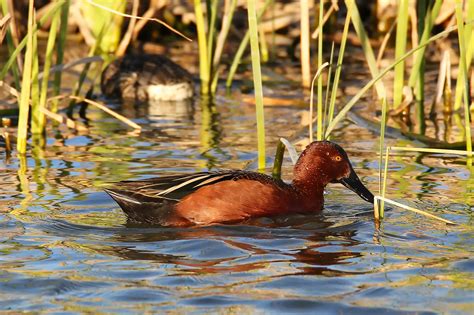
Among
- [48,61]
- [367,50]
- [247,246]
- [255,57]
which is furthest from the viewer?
[48,61]

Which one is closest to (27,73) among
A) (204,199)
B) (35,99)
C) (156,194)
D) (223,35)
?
(35,99)

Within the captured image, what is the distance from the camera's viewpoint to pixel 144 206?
23.5 feet

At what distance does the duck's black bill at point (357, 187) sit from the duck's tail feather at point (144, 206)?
1256mm

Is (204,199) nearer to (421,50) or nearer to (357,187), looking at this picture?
(357,187)

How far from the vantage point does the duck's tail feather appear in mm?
7180

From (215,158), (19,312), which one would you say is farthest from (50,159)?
(19,312)

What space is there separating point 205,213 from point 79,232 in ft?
2.62

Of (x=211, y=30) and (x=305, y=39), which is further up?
(x=211, y=30)

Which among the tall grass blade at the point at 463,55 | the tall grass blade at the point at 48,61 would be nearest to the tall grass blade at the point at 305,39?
the tall grass blade at the point at 463,55

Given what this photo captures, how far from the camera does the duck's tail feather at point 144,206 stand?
23.6ft

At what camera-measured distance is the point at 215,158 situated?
9.73 m

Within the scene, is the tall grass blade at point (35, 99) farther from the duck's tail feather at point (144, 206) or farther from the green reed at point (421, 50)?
the green reed at point (421, 50)

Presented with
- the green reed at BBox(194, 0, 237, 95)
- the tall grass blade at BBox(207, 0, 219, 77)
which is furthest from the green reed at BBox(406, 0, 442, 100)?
the tall grass blade at BBox(207, 0, 219, 77)

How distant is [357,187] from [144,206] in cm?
148
